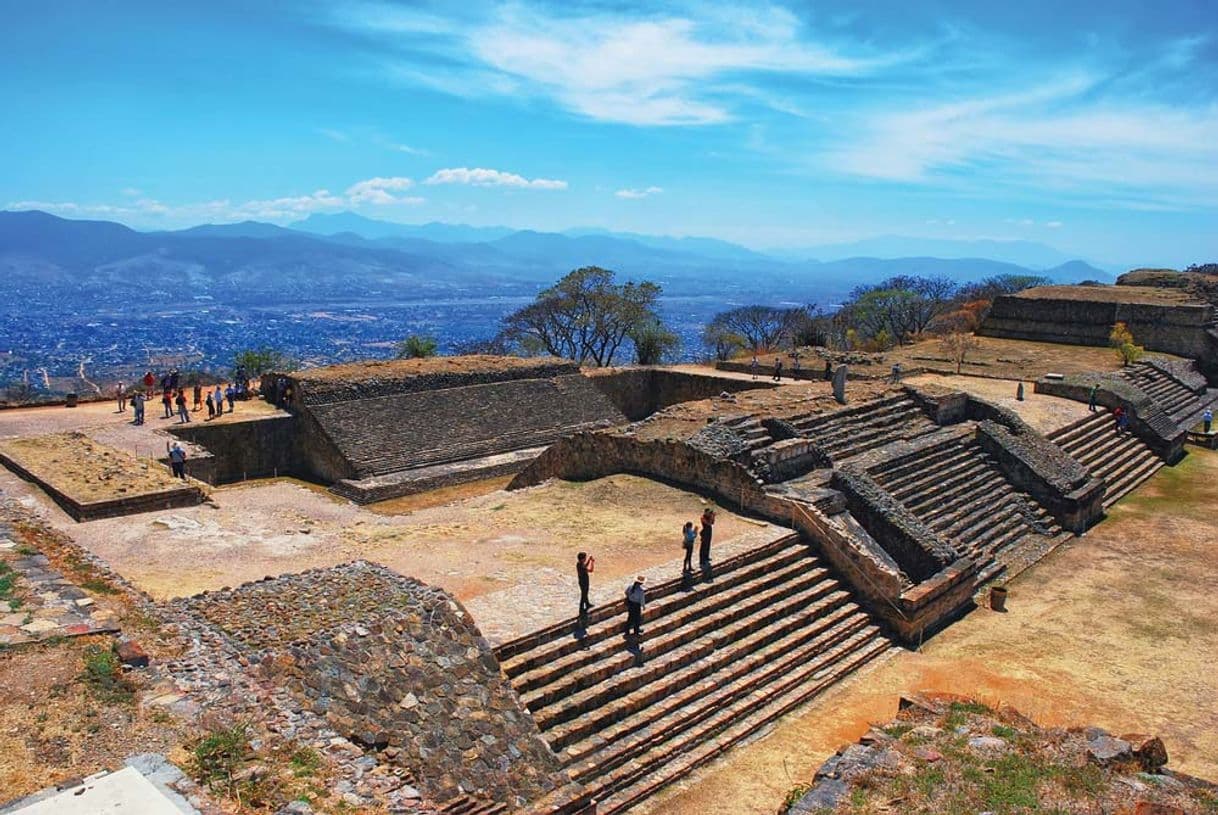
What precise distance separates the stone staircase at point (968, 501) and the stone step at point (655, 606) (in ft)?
11.1

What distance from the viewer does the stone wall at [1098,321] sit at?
2961 centimetres

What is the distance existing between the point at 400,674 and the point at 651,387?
20778 mm

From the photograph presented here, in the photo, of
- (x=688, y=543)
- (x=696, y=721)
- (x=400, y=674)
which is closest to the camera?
(x=400, y=674)

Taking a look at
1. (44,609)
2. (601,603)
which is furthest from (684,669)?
(44,609)

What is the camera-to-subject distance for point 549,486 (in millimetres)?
15094

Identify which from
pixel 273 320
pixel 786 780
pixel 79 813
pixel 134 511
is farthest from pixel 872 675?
pixel 273 320

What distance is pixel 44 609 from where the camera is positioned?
798cm

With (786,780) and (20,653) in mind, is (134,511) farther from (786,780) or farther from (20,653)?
(786,780)

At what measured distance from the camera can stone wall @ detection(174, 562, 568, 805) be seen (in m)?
7.02

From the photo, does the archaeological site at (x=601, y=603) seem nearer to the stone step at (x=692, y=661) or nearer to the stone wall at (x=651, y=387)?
the stone step at (x=692, y=661)

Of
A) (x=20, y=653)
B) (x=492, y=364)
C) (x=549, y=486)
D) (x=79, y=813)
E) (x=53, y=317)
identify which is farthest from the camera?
(x=53, y=317)

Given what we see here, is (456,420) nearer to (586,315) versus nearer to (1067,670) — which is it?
(1067,670)

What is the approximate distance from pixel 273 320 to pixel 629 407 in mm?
125205

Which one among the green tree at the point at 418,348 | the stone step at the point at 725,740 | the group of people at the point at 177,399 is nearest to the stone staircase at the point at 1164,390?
the stone step at the point at 725,740
